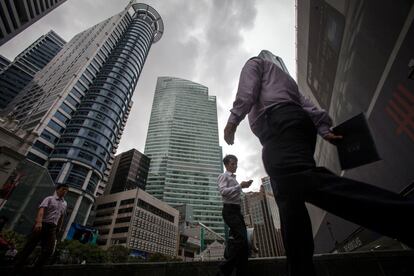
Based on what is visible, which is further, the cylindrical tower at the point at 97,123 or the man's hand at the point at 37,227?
the cylindrical tower at the point at 97,123

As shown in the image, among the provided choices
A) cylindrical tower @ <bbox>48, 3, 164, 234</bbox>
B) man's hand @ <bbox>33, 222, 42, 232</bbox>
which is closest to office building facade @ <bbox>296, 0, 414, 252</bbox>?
man's hand @ <bbox>33, 222, 42, 232</bbox>

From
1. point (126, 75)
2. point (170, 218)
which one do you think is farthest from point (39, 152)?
point (170, 218)

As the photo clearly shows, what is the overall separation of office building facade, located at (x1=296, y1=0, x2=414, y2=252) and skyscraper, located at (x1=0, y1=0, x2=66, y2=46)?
3646cm

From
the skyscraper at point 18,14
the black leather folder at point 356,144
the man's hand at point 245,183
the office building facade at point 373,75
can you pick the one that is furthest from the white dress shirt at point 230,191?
the skyscraper at point 18,14

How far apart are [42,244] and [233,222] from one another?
3700 mm

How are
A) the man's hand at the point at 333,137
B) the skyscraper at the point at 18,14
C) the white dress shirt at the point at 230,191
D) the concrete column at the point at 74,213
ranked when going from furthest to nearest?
the concrete column at the point at 74,213
the skyscraper at the point at 18,14
the white dress shirt at the point at 230,191
the man's hand at the point at 333,137

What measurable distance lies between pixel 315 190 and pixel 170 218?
6185cm

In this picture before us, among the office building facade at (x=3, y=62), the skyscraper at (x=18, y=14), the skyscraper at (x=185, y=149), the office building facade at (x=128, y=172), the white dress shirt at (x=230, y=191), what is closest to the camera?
the white dress shirt at (x=230, y=191)

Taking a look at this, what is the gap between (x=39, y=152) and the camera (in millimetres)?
38125

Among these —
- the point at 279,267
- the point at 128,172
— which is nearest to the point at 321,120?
the point at 279,267

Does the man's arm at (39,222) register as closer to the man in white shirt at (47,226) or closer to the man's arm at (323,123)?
the man in white shirt at (47,226)

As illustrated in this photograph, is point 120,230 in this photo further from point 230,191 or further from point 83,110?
point 230,191

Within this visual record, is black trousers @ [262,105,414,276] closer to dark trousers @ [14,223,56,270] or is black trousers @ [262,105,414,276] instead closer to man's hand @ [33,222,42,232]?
dark trousers @ [14,223,56,270]

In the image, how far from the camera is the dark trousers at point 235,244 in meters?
2.11
